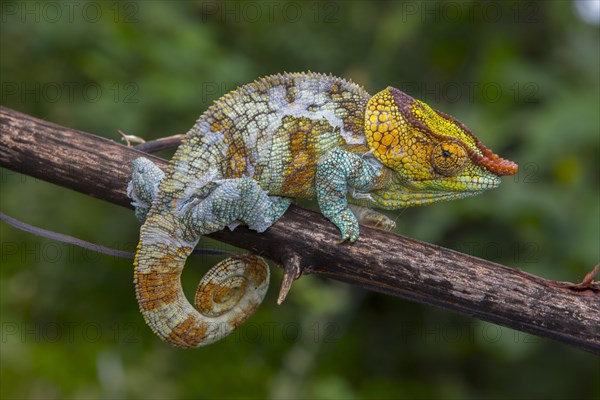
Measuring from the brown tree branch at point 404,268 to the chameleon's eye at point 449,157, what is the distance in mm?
390

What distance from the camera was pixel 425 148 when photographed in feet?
8.80

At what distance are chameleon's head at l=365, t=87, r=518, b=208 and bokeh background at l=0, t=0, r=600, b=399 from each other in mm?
1119

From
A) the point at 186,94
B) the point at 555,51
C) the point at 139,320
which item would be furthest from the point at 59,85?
the point at 555,51

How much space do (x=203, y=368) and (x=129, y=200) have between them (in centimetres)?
222

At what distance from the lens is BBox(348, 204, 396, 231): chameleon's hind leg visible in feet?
9.24

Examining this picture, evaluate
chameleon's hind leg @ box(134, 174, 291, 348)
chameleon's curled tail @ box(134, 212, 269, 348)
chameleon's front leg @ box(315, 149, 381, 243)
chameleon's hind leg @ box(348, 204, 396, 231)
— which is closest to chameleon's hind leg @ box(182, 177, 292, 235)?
chameleon's hind leg @ box(134, 174, 291, 348)

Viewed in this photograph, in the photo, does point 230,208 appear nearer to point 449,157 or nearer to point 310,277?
point 449,157

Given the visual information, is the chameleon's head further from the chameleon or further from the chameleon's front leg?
the chameleon's front leg

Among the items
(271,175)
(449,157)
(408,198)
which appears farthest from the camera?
(408,198)

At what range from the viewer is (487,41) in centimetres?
495

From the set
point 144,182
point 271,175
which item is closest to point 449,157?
point 271,175

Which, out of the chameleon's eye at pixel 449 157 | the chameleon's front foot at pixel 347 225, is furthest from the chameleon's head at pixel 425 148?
the chameleon's front foot at pixel 347 225

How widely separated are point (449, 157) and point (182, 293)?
3.74 feet

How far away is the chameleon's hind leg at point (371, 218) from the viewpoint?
2816mm
